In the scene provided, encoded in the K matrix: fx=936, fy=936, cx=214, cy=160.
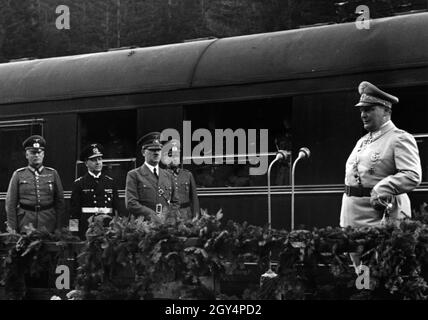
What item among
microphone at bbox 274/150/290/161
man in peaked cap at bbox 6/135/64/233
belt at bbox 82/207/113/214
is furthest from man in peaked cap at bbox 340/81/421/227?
man in peaked cap at bbox 6/135/64/233

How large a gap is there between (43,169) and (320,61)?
120 inches

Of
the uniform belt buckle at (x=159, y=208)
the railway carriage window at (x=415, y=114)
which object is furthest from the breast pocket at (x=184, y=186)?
the railway carriage window at (x=415, y=114)

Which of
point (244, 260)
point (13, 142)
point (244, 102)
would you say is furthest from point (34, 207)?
point (244, 260)

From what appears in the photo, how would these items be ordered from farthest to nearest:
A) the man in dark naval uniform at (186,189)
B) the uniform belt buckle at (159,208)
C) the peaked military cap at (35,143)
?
the peaked military cap at (35,143) → the man in dark naval uniform at (186,189) → the uniform belt buckle at (159,208)

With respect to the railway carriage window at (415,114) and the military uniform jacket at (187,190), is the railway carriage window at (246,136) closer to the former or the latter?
the military uniform jacket at (187,190)

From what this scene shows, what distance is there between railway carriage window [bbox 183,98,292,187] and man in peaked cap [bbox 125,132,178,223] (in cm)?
74

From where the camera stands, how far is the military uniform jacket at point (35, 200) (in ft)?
31.3

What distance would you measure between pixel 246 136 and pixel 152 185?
1160 mm

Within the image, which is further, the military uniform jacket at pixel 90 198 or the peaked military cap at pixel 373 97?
the military uniform jacket at pixel 90 198

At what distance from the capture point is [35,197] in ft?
31.3

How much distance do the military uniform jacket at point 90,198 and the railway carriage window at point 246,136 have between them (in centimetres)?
98

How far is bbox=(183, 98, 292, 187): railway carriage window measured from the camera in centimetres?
953

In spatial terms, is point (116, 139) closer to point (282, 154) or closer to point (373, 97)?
point (282, 154)
